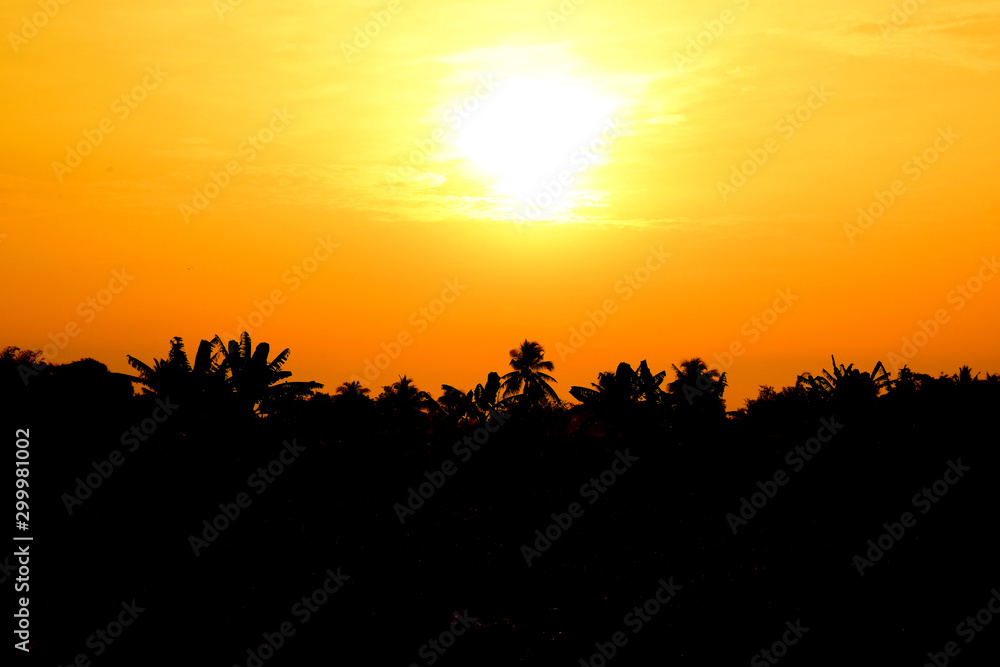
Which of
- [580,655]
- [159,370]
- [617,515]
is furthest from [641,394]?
[580,655]

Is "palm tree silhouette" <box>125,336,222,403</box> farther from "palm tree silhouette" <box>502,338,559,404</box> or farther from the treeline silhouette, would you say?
"palm tree silhouette" <box>502,338,559,404</box>

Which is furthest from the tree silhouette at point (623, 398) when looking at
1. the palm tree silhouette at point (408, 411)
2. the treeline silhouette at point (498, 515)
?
the palm tree silhouette at point (408, 411)

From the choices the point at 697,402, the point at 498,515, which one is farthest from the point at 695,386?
the point at 498,515

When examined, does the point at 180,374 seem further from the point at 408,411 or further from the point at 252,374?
the point at 408,411

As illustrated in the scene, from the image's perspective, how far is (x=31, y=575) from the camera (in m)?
40.3

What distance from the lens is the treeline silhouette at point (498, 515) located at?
36.0 m

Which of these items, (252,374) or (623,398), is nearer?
(252,374)

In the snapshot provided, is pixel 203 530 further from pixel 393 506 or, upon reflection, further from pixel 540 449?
pixel 540 449

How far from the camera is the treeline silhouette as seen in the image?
1416 inches

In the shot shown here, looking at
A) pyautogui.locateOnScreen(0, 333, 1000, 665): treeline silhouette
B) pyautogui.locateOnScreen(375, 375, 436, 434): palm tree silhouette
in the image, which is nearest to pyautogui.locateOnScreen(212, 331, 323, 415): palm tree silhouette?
pyautogui.locateOnScreen(0, 333, 1000, 665): treeline silhouette

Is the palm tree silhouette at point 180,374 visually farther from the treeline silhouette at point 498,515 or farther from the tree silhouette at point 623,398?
the tree silhouette at point 623,398

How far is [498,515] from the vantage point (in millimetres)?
56719

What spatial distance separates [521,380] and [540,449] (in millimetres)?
31183

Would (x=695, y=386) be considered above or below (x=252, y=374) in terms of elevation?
above
